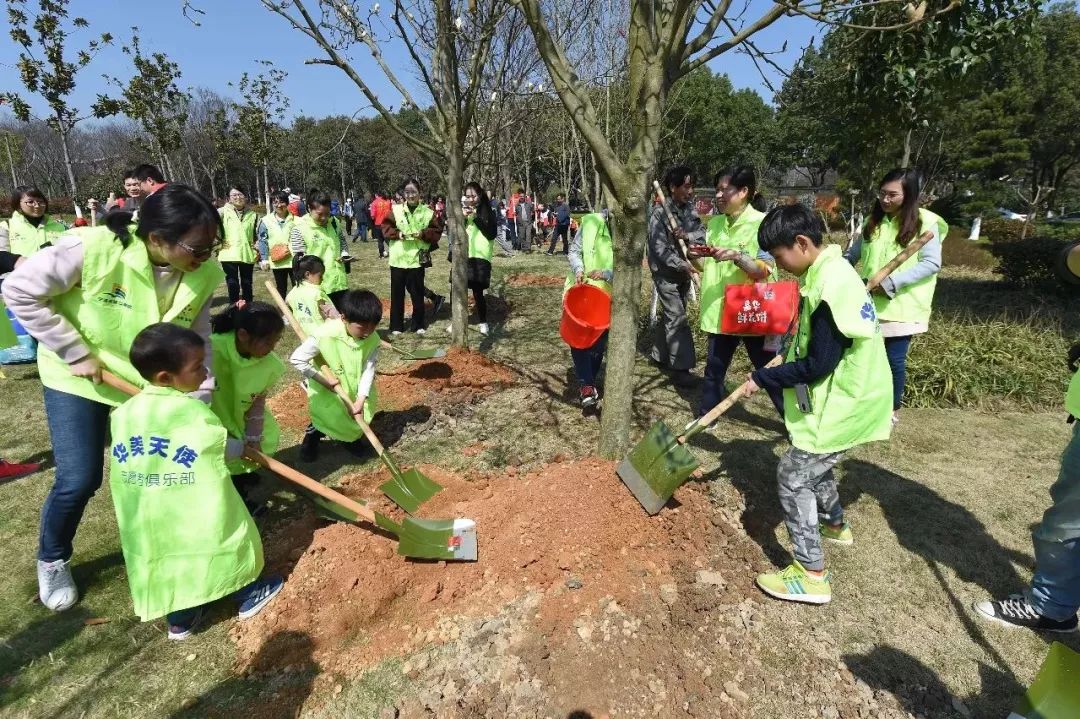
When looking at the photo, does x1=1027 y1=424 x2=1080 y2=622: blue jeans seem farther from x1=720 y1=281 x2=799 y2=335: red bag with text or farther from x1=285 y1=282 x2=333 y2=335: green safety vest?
x1=285 y1=282 x2=333 y2=335: green safety vest

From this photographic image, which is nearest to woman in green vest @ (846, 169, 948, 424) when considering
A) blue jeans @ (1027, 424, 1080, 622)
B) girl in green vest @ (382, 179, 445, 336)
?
blue jeans @ (1027, 424, 1080, 622)

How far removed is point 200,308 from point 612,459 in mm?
2305

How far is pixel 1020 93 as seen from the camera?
2441 cm

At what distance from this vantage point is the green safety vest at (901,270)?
375 cm

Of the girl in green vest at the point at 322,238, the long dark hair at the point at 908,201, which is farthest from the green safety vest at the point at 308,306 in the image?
the long dark hair at the point at 908,201

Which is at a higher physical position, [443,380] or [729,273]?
[729,273]

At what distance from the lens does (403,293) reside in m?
7.39

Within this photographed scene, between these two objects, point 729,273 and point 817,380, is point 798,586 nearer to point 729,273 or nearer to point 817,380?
point 817,380

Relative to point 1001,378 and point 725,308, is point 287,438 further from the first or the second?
point 1001,378

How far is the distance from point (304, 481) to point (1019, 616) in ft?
10.9

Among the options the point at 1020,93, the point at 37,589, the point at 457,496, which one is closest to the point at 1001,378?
the point at 457,496

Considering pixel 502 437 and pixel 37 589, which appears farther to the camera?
pixel 502 437

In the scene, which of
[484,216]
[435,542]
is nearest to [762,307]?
[435,542]

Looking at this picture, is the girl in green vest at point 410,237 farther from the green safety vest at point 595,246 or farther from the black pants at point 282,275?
the green safety vest at point 595,246
